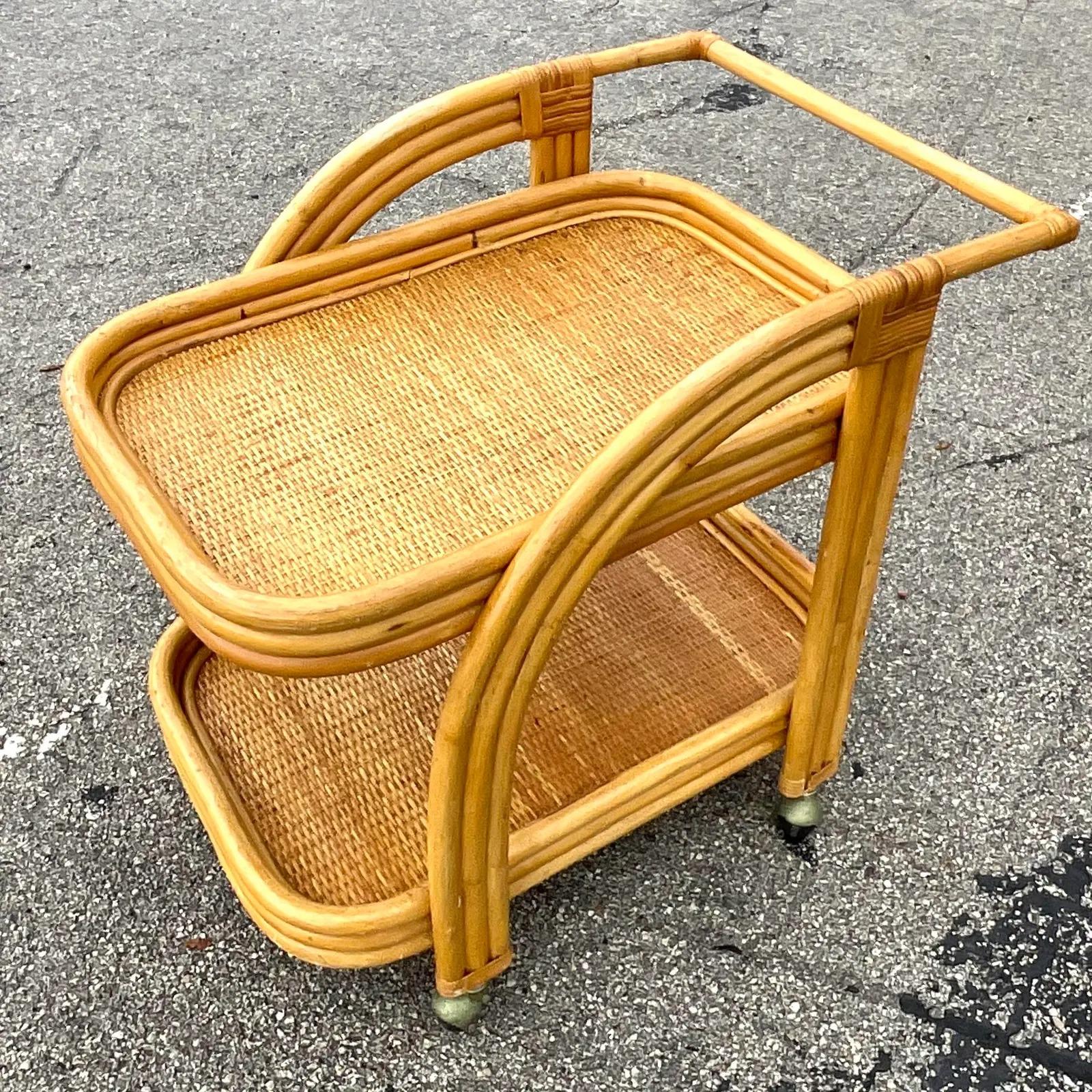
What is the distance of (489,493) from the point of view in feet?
2.99

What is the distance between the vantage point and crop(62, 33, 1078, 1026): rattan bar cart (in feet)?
2.75

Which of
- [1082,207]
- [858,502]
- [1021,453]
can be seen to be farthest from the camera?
[1082,207]

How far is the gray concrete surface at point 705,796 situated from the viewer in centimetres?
110

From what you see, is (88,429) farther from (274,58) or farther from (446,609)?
(274,58)

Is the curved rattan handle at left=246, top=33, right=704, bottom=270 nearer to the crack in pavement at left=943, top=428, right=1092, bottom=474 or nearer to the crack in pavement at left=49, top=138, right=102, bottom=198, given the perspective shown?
the crack in pavement at left=943, top=428, right=1092, bottom=474

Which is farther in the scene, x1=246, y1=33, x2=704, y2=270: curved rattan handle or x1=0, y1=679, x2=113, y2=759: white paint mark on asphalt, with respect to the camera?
x1=0, y1=679, x2=113, y2=759: white paint mark on asphalt

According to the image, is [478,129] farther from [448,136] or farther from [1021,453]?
[1021,453]

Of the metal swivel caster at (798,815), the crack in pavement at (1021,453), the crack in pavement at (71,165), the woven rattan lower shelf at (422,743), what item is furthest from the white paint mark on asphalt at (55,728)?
the crack in pavement at (71,165)

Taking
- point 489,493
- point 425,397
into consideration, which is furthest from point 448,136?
point 489,493

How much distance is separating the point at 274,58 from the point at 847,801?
7.18 ft

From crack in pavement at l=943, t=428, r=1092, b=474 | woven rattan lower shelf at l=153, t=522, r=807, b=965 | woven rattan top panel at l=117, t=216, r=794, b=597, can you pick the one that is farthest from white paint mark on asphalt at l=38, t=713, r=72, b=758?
crack in pavement at l=943, t=428, r=1092, b=474

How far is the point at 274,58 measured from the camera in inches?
107

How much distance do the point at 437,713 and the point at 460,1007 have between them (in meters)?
0.28

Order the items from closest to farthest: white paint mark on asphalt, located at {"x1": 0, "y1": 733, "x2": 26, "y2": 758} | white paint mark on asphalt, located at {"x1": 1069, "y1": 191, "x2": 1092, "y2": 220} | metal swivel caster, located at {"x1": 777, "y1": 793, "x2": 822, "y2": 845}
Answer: metal swivel caster, located at {"x1": 777, "y1": 793, "x2": 822, "y2": 845} < white paint mark on asphalt, located at {"x1": 0, "y1": 733, "x2": 26, "y2": 758} < white paint mark on asphalt, located at {"x1": 1069, "y1": 191, "x2": 1092, "y2": 220}
